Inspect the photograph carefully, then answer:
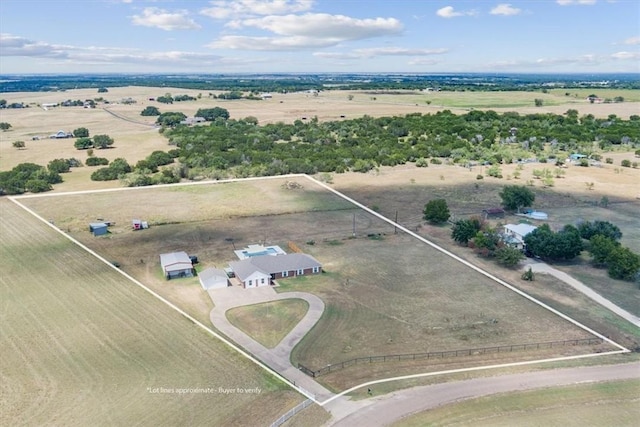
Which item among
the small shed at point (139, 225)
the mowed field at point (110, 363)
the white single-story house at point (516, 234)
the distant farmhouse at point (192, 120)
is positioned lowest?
the mowed field at point (110, 363)

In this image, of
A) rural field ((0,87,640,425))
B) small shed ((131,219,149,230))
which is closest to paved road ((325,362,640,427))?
rural field ((0,87,640,425))

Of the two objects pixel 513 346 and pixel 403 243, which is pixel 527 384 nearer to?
pixel 513 346

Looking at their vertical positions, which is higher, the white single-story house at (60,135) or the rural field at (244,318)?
the white single-story house at (60,135)

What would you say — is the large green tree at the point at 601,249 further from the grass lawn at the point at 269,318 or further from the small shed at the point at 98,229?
the small shed at the point at 98,229

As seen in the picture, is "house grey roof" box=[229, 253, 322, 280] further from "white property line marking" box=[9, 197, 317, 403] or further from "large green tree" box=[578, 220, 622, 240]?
"large green tree" box=[578, 220, 622, 240]

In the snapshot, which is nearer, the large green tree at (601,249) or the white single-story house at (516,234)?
the large green tree at (601,249)

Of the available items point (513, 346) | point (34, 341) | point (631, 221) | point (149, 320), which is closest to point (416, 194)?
point (631, 221)

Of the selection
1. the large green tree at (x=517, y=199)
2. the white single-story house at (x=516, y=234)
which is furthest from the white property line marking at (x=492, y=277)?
the large green tree at (x=517, y=199)
